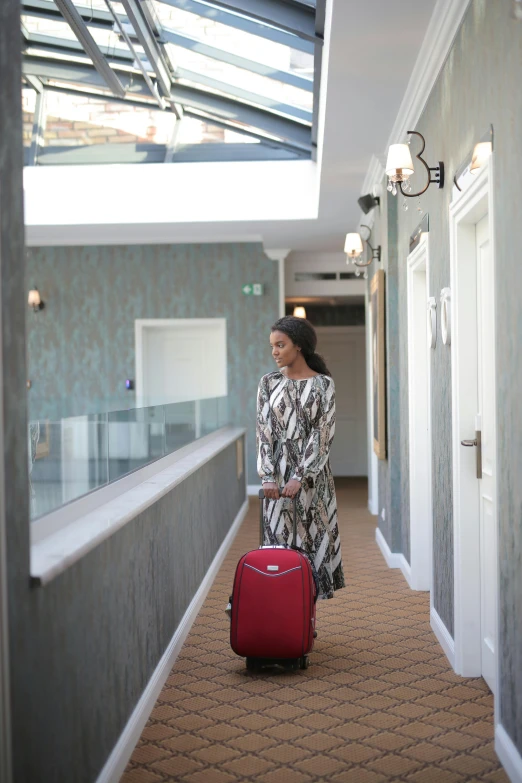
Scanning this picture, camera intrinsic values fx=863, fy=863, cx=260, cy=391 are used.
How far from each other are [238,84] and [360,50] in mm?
2808

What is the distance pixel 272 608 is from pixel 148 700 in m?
0.66

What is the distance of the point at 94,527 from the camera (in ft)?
8.51

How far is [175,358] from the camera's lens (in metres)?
10.1

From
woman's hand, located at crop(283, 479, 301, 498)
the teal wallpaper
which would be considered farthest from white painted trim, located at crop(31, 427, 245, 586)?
the teal wallpaper

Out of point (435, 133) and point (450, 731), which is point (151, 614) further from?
point (435, 133)

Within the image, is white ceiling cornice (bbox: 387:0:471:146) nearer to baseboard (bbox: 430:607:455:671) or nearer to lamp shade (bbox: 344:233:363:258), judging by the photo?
lamp shade (bbox: 344:233:363:258)

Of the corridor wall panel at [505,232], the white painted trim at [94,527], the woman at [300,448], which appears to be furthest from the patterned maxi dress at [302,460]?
the corridor wall panel at [505,232]

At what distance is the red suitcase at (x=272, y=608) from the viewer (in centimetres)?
364

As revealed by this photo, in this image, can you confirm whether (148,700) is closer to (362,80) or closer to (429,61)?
(429,61)

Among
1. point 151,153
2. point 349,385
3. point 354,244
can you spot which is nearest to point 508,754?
point 354,244

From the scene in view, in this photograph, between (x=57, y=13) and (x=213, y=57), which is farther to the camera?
(x=213, y=57)

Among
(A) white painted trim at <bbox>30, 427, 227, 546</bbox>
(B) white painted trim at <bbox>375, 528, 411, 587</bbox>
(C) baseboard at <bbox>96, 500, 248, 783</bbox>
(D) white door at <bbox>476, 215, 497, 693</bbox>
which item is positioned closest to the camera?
(A) white painted trim at <bbox>30, 427, 227, 546</bbox>

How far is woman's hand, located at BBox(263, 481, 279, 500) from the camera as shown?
397 cm

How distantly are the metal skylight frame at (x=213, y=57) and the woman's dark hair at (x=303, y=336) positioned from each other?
66.6 inches
